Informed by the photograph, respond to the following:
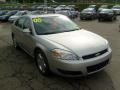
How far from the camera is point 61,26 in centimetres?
508

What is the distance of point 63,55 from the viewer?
380 cm

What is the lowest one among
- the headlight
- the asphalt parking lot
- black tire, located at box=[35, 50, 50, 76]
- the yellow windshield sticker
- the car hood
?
the asphalt parking lot

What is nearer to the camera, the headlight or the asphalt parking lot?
the headlight

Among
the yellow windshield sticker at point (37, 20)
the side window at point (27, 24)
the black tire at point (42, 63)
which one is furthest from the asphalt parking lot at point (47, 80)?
the yellow windshield sticker at point (37, 20)

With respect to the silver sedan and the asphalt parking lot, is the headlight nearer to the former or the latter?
the silver sedan

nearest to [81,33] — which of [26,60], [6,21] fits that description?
[26,60]

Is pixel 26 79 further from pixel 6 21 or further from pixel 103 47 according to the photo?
pixel 6 21

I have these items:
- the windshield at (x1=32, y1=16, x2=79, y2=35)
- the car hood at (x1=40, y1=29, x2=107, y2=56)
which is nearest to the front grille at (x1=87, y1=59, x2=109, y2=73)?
the car hood at (x1=40, y1=29, x2=107, y2=56)

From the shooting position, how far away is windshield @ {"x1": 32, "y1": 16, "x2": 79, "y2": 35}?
4.85 m

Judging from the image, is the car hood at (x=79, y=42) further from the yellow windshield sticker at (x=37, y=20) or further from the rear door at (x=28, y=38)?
the yellow windshield sticker at (x=37, y=20)

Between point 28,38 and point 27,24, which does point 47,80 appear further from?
point 27,24

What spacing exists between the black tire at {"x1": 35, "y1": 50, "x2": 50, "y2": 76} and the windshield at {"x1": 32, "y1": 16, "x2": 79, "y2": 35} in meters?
0.60

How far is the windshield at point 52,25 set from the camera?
4.85 metres

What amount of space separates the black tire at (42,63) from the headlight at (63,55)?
1.48ft
